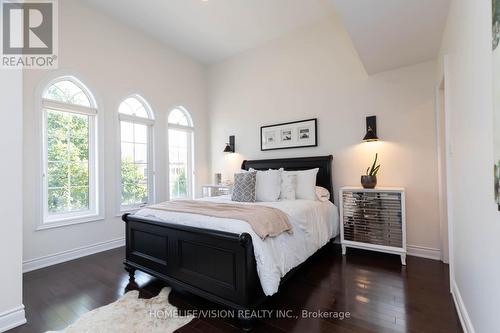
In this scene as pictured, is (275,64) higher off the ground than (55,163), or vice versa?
(275,64)

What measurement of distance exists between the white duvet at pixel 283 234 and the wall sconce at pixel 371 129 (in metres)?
1.04

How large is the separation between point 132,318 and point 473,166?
2.55m

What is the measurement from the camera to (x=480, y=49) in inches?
48.6

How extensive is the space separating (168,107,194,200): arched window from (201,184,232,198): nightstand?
349mm

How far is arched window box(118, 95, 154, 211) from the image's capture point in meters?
3.94

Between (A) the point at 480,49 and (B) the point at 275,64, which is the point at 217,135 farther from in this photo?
(A) the point at 480,49

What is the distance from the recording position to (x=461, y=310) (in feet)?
5.84

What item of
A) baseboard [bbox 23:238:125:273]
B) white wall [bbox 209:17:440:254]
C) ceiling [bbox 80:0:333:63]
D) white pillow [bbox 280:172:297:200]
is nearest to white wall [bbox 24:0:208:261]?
baseboard [bbox 23:238:125:273]

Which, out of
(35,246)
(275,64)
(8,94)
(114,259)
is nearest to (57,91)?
(8,94)

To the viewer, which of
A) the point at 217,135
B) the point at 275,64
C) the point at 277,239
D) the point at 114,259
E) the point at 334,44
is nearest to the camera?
the point at 277,239

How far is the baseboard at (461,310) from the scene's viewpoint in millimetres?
1574

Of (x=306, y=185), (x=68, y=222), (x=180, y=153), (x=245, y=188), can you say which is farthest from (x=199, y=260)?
(x=180, y=153)

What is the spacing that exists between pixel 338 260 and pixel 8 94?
3.64 m

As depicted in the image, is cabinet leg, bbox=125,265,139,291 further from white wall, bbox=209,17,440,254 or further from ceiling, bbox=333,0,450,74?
ceiling, bbox=333,0,450,74
